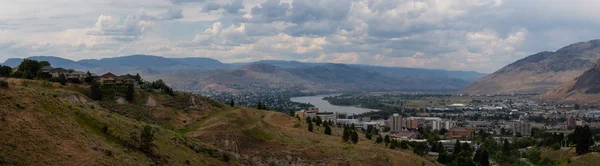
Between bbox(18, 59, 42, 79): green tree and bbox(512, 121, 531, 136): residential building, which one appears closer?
bbox(18, 59, 42, 79): green tree

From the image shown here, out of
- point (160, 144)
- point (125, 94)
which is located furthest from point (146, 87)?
point (160, 144)

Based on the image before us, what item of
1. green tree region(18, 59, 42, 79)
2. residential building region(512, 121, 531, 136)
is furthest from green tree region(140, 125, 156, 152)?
residential building region(512, 121, 531, 136)

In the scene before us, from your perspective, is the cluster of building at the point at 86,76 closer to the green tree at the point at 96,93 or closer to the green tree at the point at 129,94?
the green tree at the point at 129,94

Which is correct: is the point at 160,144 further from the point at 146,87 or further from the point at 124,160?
the point at 146,87

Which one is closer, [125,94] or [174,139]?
[174,139]

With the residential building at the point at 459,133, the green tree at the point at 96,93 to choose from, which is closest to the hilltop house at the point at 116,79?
the green tree at the point at 96,93

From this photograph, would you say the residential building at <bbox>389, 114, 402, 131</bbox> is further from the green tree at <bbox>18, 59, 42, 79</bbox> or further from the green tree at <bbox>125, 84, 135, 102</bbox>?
the green tree at <bbox>18, 59, 42, 79</bbox>

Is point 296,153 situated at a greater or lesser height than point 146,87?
lesser

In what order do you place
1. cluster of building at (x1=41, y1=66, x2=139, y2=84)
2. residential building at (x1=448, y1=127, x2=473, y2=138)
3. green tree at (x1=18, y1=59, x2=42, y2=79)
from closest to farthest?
1. green tree at (x1=18, y1=59, x2=42, y2=79)
2. cluster of building at (x1=41, y1=66, x2=139, y2=84)
3. residential building at (x1=448, y1=127, x2=473, y2=138)
